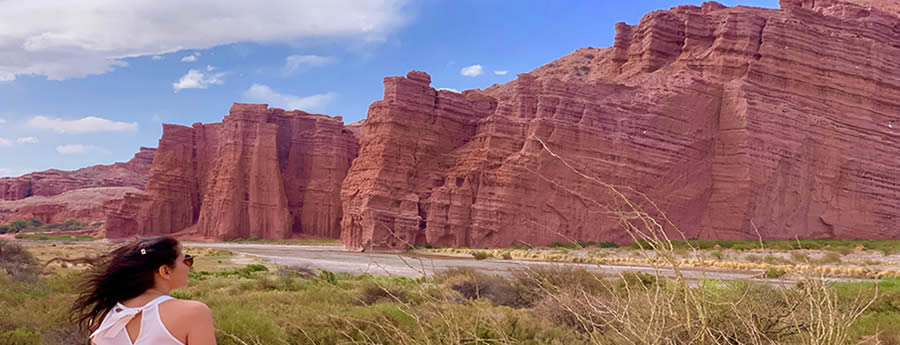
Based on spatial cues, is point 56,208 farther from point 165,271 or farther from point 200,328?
point 200,328

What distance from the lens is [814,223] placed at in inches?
1702

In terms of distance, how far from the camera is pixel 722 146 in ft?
146

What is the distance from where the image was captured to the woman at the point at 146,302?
273cm

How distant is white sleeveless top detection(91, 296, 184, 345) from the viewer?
2.72 meters

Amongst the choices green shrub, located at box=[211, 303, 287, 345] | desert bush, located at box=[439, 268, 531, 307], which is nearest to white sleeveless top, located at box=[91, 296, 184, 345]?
green shrub, located at box=[211, 303, 287, 345]

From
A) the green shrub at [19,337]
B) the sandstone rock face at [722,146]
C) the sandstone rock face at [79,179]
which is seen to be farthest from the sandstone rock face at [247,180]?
the green shrub at [19,337]

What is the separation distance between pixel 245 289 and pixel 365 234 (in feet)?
111

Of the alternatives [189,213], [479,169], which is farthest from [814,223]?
[189,213]

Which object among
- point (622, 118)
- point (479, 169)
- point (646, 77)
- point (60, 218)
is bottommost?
point (60, 218)

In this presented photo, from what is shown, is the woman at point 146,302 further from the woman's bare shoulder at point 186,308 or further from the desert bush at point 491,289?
the desert bush at point 491,289

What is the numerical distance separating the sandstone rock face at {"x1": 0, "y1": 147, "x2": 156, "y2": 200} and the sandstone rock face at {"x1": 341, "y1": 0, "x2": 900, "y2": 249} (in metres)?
84.2

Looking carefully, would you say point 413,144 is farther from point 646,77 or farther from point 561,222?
point 646,77

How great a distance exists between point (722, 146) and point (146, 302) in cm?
4660

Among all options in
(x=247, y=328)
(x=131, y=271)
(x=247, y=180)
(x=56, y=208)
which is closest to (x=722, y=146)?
(x=247, y=328)
